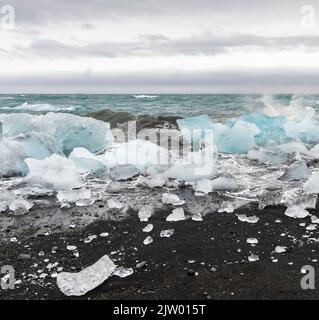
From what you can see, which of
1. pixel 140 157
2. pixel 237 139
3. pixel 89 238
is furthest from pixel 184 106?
pixel 89 238

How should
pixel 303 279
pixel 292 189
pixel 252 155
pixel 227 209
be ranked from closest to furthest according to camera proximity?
1. pixel 303 279
2. pixel 227 209
3. pixel 292 189
4. pixel 252 155

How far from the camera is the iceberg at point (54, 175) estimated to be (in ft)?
16.0

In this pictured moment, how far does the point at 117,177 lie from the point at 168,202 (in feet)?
3.97

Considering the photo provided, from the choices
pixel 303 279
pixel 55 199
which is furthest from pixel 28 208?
pixel 303 279

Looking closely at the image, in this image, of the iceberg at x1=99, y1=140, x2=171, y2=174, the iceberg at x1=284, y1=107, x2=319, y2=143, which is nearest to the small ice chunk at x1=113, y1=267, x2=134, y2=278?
the iceberg at x1=99, y1=140, x2=171, y2=174

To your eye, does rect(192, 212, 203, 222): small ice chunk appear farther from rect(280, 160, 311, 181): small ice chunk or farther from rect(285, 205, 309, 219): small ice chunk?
rect(280, 160, 311, 181): small ice chunk

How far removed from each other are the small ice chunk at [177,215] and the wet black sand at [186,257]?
0.08 meters

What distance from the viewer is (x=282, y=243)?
3248 millimetres

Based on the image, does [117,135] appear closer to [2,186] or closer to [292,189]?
[2,186]

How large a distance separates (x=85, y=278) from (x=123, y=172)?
277cm

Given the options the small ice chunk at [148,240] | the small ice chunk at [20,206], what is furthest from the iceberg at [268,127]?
the small ice chunk at [148,240]

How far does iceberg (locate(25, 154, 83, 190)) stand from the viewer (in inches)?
192
